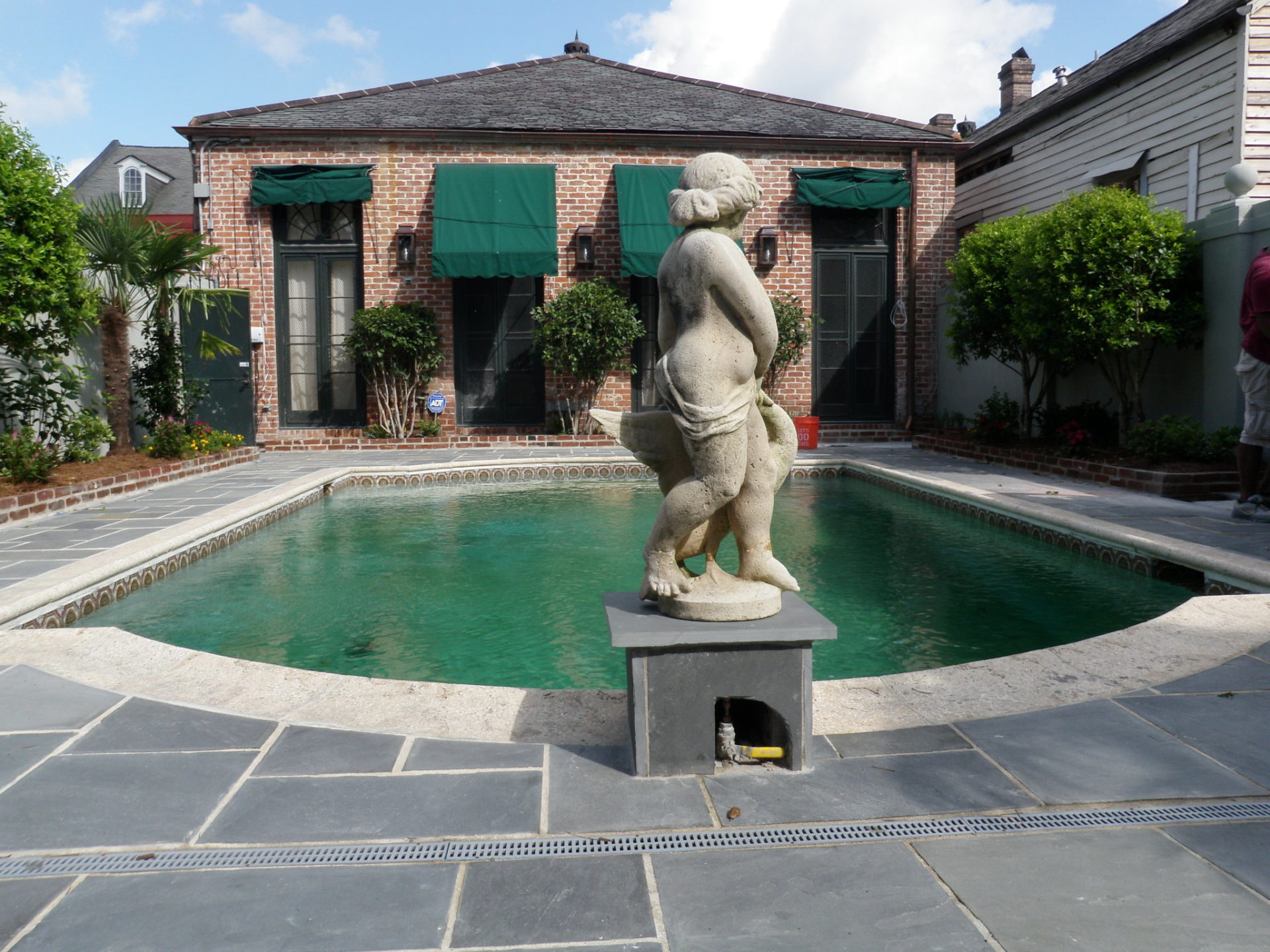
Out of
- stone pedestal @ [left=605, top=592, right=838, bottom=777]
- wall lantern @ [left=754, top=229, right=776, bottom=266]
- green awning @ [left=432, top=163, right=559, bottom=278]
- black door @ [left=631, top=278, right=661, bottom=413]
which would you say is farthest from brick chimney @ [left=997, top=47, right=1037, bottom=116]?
stone pedestal @ [left=605, top=592, right=838, bottom=777]

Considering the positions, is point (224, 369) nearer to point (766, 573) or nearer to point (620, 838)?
point (766, 573)

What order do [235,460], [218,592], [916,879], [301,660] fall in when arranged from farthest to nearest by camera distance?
[235,460]
[218,592]
[301,660]
[916,879]

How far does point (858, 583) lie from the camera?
5465 millimetres

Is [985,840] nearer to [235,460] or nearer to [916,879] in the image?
[916,879]

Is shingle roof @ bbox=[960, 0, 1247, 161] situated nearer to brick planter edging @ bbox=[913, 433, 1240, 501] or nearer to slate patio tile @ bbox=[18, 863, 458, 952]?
brick planter edging @ bbox=[913, 433, 1240, 501]

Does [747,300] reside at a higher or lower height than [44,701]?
higher

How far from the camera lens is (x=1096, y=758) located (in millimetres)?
2510

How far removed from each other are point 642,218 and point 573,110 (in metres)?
2.27

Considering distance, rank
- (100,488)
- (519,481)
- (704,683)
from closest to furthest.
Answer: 1. (704,683)
2. (100,488)
3. (519,481)

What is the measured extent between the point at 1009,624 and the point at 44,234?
7050 millimetres

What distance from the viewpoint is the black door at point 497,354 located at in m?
13.5

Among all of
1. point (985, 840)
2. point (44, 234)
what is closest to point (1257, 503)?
point (985, 840)

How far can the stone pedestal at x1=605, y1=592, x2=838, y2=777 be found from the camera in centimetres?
247

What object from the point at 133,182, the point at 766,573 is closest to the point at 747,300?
the point at 766,573
